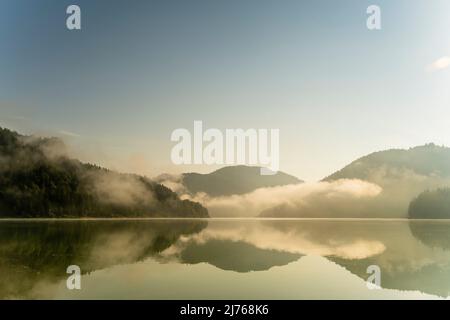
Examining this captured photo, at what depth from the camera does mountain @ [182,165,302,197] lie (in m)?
21.0

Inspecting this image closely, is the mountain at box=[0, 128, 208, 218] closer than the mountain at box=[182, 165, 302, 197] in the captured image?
No

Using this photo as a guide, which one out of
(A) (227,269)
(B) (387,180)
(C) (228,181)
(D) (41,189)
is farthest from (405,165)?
(D) (41,189)

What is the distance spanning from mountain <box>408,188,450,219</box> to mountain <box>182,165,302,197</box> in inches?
498

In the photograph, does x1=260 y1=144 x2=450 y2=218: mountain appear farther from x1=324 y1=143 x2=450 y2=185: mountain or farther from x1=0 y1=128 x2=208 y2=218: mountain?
x1=0 y1=128 x2=208 y2=218: mountain

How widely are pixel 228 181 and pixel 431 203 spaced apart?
15.9 meters

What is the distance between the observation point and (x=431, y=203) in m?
31.0

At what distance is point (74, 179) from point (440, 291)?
178ft

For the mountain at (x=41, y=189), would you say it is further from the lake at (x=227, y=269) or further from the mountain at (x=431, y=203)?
the lake at (x=227, y=269)

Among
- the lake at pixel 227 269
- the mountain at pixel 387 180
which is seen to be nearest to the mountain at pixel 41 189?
the mountain at pixel 387 180

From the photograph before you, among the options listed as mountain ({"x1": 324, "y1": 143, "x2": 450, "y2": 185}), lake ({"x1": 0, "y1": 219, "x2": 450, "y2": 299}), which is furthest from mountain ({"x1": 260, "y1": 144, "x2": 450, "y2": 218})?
lake ({"x1": 0, "y1": 219, "x2": 450, "y2": 299})

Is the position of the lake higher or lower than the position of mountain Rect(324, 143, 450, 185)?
lower
